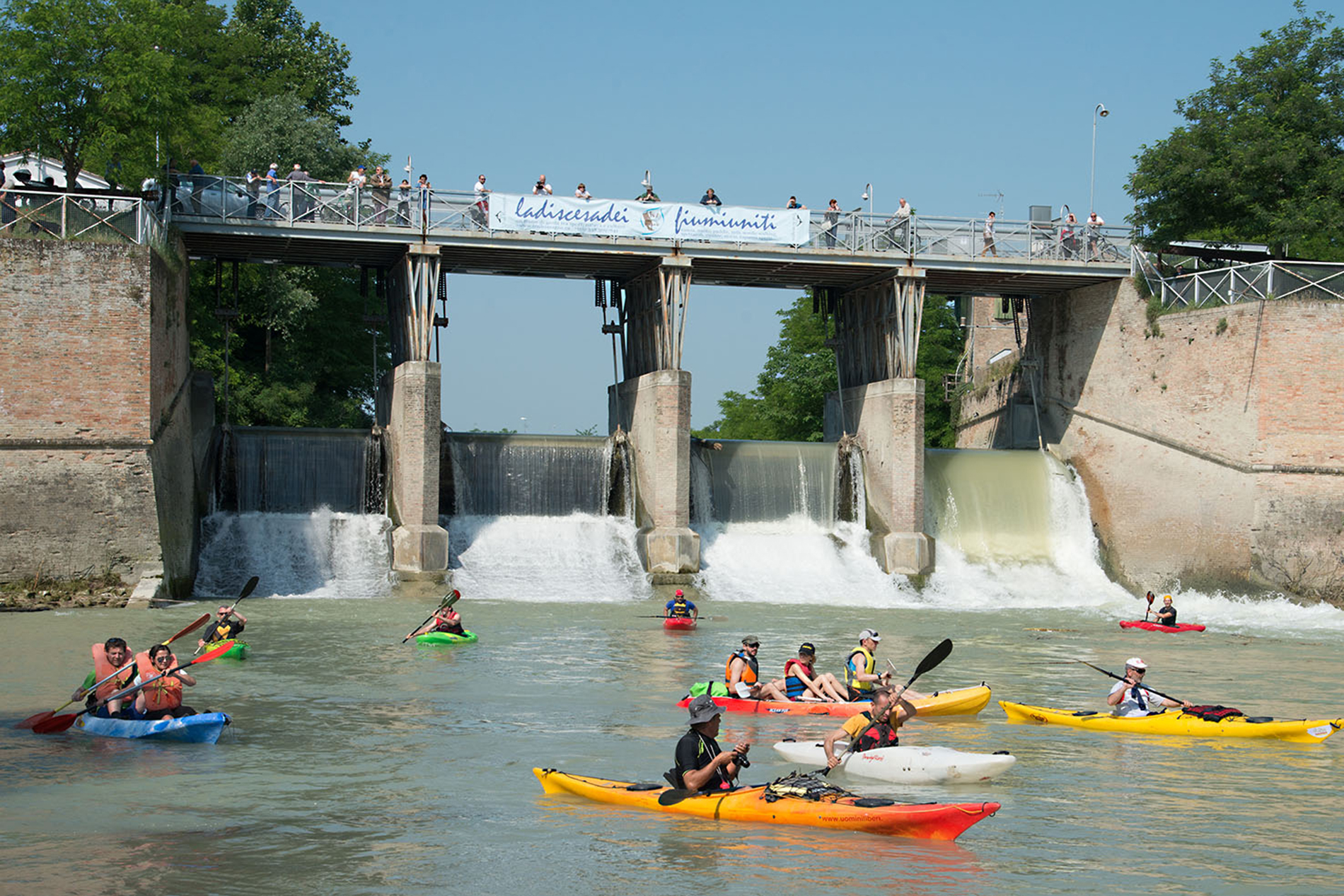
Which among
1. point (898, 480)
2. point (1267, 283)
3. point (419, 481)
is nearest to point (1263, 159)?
point (1267, 283)

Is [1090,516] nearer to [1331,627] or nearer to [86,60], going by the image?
[1331,627]

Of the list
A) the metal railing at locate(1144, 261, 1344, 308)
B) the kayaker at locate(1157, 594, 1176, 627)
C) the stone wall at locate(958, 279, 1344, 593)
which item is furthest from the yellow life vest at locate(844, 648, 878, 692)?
the metal railing at locate(1144, 261, 1344, 308)

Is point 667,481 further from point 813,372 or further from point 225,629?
point 813,372

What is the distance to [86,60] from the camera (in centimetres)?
3553

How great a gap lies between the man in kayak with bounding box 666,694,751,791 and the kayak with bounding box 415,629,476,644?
12870 mm

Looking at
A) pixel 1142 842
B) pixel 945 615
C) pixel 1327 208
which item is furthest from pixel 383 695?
pixel 1327 208

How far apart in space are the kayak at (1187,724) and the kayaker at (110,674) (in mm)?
11192

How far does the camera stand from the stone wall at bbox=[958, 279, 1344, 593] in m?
35.0

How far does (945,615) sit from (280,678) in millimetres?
17530

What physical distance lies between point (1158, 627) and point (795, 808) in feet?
66.2

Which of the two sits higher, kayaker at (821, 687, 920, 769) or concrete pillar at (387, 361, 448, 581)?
concrete pillar at (387, 361, 448, 581)

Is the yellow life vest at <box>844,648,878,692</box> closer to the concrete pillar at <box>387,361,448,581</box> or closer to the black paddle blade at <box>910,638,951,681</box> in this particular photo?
the black paddle blade at <box>910,638,951,681</box>

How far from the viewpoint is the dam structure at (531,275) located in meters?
29.2

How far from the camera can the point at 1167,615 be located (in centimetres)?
3036
